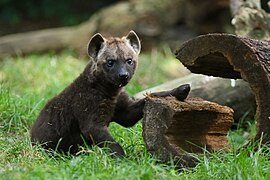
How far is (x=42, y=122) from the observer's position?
19.5 ft

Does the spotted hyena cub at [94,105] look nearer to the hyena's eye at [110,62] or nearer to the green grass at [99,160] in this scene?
the hyena's eye at [110,62]

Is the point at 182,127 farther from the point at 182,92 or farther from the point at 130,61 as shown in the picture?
the point at 130,61

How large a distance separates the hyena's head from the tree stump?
42cm

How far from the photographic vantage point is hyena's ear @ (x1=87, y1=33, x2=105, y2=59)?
5902 millimetres

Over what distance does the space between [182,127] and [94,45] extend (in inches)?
52.8

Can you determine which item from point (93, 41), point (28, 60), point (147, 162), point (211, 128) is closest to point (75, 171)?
point (147, 162)

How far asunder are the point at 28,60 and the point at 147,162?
245 inches

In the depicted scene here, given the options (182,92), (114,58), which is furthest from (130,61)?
(182,92)

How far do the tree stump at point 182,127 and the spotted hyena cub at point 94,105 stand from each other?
0.36 meters

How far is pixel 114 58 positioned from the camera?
5656 mm

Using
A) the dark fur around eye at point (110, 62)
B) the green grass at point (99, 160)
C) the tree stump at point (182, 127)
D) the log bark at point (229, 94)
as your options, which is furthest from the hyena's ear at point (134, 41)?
the log bark at point (229, 94)

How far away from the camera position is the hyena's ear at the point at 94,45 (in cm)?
590

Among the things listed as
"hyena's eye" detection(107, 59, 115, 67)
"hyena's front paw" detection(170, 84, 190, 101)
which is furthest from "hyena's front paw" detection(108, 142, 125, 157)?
"hyena's eye" detection(107, 59, 115, 67)

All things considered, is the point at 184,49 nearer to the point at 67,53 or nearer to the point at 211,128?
the point at 211,128
